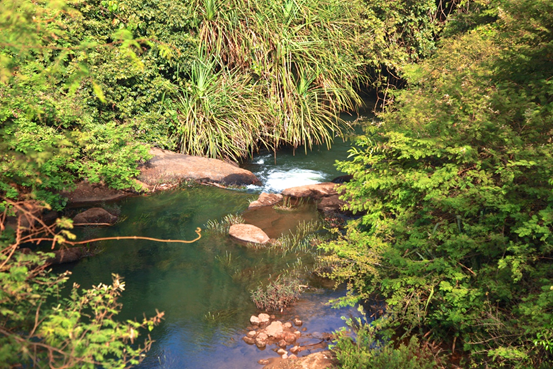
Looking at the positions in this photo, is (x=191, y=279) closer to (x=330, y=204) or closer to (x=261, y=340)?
(x=261, y=340)

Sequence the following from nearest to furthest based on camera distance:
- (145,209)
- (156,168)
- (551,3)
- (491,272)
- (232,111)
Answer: (551,3)
(491,272)
(145,209)
(156,168)
(232,111)

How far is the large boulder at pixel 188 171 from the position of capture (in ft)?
36.4

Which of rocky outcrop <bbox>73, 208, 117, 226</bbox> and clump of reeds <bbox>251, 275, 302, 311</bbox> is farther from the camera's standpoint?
rocky outcrop <bbox>73, 208, 117, 226</bbox>

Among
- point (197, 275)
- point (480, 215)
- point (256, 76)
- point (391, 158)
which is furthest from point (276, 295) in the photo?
point (256, 76)

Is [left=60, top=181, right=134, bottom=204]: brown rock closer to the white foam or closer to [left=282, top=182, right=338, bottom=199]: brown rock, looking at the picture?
the white foam

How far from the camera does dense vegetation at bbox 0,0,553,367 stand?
3.09 metres

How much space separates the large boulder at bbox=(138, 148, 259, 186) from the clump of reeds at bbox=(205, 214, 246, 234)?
207 cm

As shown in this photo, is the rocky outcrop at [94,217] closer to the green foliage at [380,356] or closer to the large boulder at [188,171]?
the large boulder at [188,171]

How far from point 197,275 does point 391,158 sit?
3443mm

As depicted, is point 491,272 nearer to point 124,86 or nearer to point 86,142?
point 86,142

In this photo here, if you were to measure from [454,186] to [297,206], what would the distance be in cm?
519

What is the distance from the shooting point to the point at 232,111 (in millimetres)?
12633

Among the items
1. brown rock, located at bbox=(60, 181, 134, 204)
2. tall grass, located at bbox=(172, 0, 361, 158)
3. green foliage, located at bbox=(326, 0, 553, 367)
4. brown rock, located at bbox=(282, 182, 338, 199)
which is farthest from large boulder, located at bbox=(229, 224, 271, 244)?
tall grass, located at bbox=(172, 0, 361, 158)

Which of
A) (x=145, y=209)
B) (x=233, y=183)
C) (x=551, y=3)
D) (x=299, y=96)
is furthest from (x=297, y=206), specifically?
(x=551, y=3)
